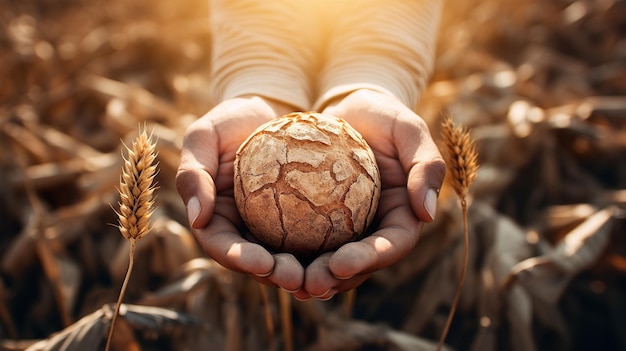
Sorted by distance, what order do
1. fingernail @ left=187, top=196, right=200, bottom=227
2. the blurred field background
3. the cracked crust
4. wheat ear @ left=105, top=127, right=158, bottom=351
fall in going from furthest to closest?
the blurred field background
the cracked crust
fingernail @ left=187, top=196, right=200, bottom=227
wheat ear @ left=105, top=127, right=158, bottom=351

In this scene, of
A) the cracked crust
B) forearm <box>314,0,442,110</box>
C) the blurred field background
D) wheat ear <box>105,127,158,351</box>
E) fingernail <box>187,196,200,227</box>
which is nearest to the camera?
wheat ear <box>105,127,158,351</box>

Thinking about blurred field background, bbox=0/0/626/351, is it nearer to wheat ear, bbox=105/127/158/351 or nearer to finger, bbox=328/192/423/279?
finger, bbox=328/192/423/279

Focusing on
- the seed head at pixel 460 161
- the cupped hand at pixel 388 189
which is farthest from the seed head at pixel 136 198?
the seed head at pixel 460 161

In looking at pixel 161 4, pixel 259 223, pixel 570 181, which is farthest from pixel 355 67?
pixel 161 4

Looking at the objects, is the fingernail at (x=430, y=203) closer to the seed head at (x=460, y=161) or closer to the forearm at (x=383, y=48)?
the seed head at (x=460, y=161)

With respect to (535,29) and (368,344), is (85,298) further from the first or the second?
(535,29)

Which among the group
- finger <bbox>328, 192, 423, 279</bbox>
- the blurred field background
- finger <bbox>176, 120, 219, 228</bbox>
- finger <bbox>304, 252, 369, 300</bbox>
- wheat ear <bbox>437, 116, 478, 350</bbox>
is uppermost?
wheat ear <bbox>437, 116, 478, 350</bbox>

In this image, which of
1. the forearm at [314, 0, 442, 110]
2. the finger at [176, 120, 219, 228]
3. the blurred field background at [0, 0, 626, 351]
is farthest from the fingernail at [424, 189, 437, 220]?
the forearm at [314, 0, 442, 110]
